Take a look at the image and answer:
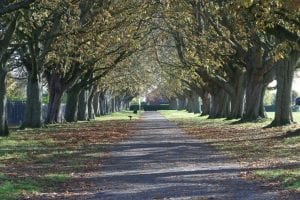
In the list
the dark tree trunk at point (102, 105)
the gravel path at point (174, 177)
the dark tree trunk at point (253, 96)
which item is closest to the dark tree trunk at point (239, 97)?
the dark tree trunk at point (253, 96)

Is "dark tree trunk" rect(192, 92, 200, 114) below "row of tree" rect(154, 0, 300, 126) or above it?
below

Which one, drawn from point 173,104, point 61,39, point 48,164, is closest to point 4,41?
point 61,39

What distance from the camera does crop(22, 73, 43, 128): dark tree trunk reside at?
108ft

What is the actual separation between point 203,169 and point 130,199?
472 centimetres

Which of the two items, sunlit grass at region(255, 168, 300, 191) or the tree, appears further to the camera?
the tree

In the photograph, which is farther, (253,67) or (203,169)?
(253,67)

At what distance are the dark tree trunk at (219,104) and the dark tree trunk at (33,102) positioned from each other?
21.5 m

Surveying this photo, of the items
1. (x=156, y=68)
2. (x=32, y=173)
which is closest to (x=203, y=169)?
(x=32, y=173)

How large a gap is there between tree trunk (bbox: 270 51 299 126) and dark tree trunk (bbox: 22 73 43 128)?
13.2m

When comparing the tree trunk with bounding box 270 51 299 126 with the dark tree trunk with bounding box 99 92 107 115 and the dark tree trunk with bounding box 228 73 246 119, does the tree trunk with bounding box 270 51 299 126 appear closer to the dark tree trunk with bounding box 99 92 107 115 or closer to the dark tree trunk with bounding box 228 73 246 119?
the dark tree trunk with bounding box 228 73 246 119

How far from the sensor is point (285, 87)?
28.9 m

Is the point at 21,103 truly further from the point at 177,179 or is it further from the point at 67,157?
the point at 177,179

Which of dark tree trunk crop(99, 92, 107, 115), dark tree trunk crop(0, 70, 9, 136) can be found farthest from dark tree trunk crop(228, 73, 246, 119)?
dark tree trunk crop(99, 92, 107, 115)

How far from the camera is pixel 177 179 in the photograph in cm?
1307
